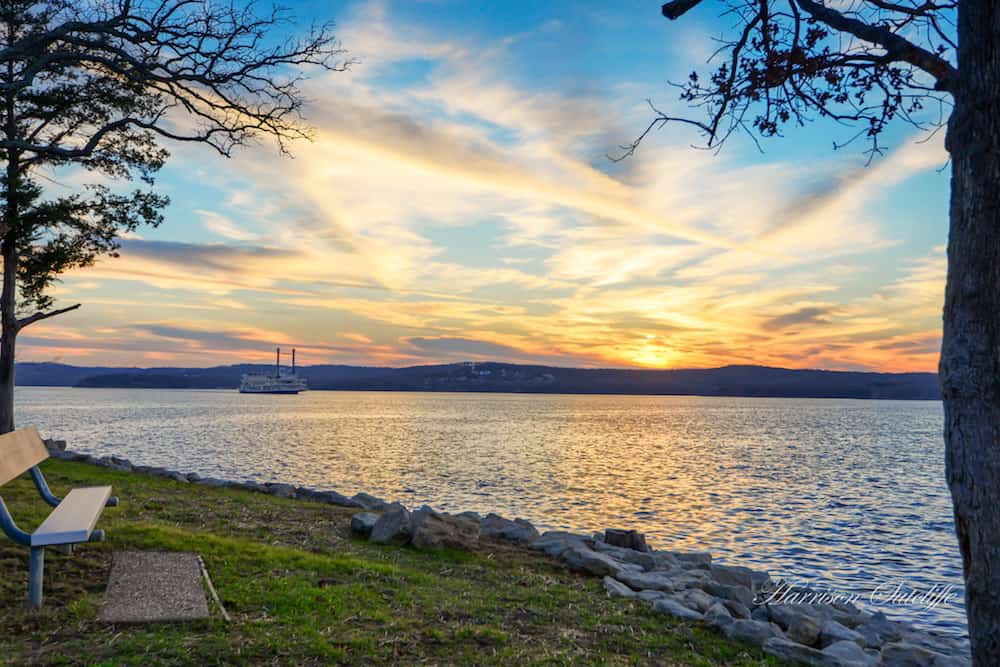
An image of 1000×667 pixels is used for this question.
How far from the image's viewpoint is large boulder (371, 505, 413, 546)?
11.1m

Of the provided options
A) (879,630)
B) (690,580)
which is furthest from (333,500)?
(879,630)

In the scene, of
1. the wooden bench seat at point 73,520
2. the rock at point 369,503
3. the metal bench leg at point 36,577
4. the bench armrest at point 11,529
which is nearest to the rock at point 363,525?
the wooden bench seat at point 73,520

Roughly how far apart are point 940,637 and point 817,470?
30779 mm

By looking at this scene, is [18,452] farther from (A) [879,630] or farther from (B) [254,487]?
(A) [879,630]

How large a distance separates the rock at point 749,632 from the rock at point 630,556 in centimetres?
516

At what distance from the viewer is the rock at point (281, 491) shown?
18.8 meters

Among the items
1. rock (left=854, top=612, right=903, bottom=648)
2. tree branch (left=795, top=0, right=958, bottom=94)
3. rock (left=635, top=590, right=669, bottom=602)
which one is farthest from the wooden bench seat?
rock (left=854, top=612, right=903, bottom=648)

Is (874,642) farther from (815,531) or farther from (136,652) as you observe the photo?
(815,531)

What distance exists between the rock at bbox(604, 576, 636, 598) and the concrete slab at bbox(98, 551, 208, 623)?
4.79 meters

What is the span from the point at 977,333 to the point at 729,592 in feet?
27.0

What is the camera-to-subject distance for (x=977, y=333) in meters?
3.78

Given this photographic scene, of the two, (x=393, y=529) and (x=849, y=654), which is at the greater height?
(x=393, y=529)

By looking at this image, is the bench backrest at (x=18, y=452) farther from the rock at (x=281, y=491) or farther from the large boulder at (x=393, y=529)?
the rock at (x=281, y=491)

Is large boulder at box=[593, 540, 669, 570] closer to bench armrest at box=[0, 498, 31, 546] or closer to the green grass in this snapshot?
the green grass
